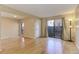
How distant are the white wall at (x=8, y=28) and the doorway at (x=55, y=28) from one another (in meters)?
3.11

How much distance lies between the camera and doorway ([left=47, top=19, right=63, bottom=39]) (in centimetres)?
828

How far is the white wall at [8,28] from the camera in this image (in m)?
6.54

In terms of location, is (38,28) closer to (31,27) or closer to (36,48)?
(31,27)

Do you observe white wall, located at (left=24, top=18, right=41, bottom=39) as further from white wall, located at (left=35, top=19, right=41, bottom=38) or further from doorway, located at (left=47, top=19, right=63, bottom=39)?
doorway, located at (left=47, top=19, right=63, bottom=39)

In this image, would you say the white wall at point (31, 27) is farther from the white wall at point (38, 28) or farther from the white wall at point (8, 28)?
the white wall at point (8, 28)

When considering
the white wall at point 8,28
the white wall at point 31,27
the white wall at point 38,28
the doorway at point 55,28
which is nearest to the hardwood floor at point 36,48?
the white wall at point 8,28

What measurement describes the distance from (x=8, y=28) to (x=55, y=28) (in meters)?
3.52

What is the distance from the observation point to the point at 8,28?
701cm

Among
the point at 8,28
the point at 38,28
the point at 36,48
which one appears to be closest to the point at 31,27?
the point at 38,28

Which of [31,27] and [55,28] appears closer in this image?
[31,27]

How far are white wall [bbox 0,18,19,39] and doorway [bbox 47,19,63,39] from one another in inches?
122
